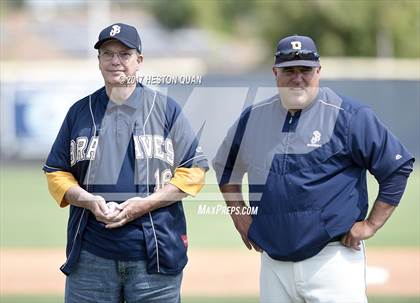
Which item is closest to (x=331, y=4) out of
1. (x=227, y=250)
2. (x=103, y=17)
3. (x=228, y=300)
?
(x=103, y=17)

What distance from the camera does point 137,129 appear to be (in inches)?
170

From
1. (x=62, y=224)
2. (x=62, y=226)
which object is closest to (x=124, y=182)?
(x=62, y=226)

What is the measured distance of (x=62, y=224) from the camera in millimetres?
13188

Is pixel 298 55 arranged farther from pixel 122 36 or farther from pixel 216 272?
pixel 216 272

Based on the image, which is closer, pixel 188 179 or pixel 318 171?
pixel 318 171

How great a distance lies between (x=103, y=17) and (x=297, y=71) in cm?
4590

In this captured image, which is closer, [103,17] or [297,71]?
[297,71]

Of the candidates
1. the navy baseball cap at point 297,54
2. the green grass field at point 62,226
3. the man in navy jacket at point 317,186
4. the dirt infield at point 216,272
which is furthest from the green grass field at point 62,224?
the navy baseball cap at point 297,54

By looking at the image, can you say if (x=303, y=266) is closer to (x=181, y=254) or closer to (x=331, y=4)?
(x=181, y=254)

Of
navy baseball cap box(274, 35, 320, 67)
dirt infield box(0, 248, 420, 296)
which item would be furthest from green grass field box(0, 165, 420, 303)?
navy baseball cap box(274, 35, 320, 67)

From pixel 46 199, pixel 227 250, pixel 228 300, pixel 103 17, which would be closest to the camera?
pixel 228 300

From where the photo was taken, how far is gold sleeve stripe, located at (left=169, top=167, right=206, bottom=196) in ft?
14.1

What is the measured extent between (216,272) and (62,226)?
465 cm

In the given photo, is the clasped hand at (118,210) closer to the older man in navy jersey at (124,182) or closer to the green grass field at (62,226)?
the older man in navy jersey at (124,182)
